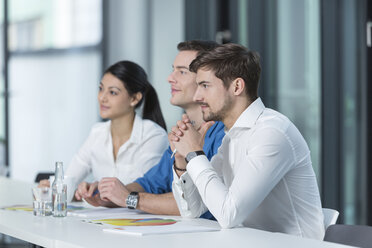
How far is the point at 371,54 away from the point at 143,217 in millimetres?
2360

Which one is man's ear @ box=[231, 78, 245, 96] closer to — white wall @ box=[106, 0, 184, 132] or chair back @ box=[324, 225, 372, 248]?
chair back @ box=[324, 225, 372, 248]

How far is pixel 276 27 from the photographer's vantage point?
4.78m

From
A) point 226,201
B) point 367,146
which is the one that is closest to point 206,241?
point 226,201

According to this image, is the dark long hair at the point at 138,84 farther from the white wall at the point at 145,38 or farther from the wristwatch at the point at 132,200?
the white wall at the point at 145,38

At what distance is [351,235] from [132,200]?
35.9 inches

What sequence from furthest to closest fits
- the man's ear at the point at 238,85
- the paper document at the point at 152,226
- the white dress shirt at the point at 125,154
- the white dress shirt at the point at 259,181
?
the white dress shirt at the point at 125,154
the man's ear at the point at 238,85
the white dress shirt at the point at 259,181
the paper document at the point at 152,226

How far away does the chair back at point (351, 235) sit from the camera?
1.93 meters

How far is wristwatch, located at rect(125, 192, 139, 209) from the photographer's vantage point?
8.30 feet

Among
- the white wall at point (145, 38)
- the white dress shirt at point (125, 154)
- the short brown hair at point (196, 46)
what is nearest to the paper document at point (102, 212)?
the white dress shirt at point (125, 154)

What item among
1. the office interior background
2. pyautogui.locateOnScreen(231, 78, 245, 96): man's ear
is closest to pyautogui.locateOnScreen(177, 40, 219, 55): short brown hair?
pyautogui.locateOnScreen(231, 78, 245, 96): man's ear

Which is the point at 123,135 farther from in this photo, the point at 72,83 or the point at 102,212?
the point at 72,83

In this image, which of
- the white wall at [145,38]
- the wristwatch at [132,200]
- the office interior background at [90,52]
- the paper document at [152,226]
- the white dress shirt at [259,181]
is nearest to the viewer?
the paper document at [152,226]

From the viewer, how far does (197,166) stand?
85.7 inches

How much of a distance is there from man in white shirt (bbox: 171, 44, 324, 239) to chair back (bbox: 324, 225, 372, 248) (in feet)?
0.48
